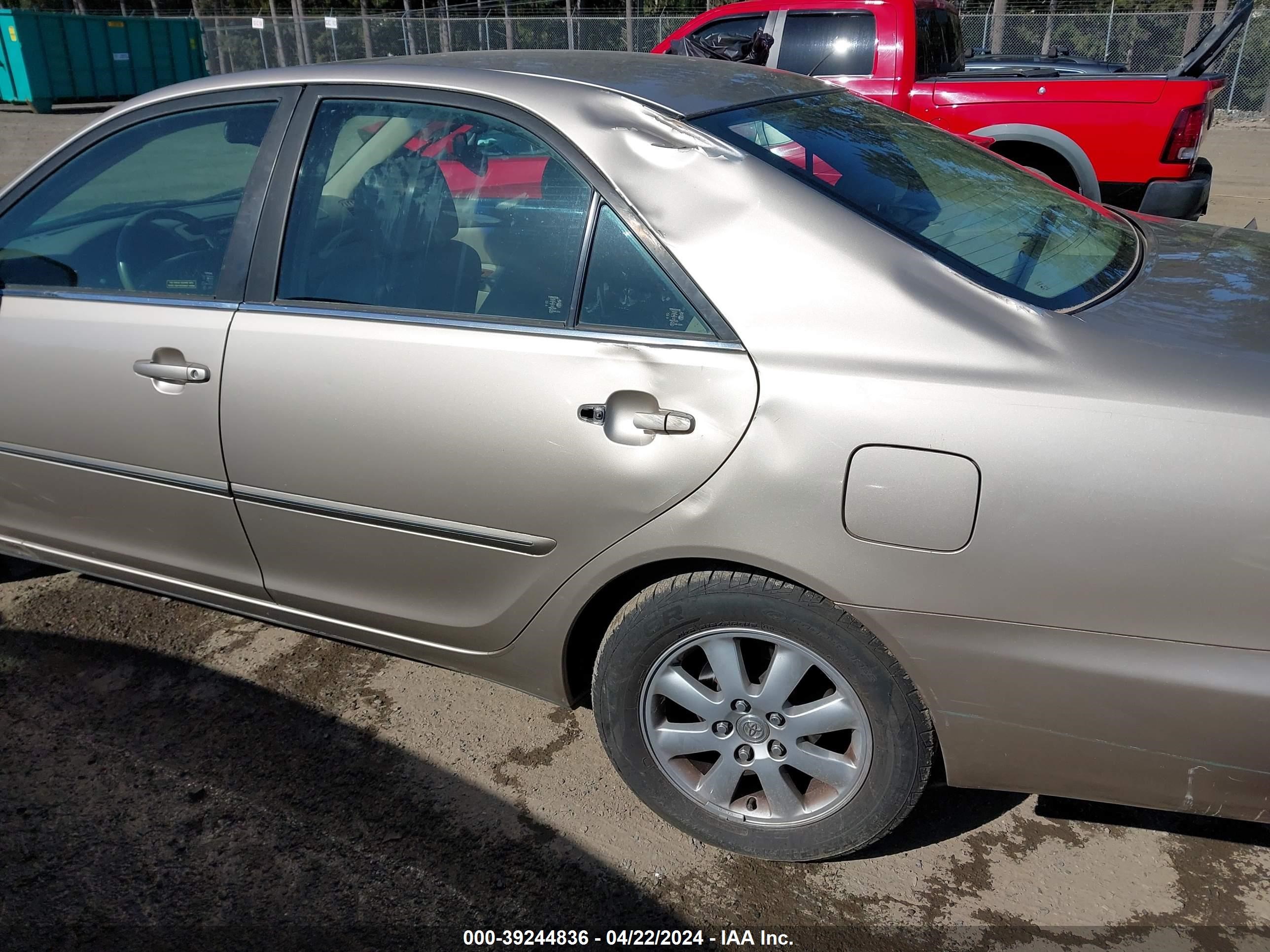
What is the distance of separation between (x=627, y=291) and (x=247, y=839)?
1.58 meters

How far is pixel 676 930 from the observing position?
2.24 metres

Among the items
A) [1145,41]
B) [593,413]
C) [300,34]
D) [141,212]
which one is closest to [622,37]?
[300,34]

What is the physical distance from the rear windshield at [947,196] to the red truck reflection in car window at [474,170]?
0.40 meters

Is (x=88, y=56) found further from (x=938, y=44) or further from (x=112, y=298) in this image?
(x=112, y=298)

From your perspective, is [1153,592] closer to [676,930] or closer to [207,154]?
[676,930]

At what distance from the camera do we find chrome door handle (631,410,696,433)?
2096 mm

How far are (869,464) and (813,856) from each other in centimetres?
95

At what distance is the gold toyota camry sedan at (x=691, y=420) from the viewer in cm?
188

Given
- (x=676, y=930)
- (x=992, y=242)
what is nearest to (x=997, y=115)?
(x=992, y=242)

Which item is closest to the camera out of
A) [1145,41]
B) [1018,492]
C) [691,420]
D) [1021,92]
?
[1018,492]

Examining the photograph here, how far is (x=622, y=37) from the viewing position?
2186cm

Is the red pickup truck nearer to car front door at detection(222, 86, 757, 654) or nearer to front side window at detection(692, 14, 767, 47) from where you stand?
front side window at detection(692, 14, 767, 47)

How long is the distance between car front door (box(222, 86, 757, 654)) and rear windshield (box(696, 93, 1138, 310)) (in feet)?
1.48

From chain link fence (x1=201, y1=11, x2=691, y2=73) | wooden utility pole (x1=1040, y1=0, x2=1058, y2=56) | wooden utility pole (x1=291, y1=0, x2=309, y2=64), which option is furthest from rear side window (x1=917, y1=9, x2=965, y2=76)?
wooden utility pole (x1=291, y1=0, x2=309, y2=64)
